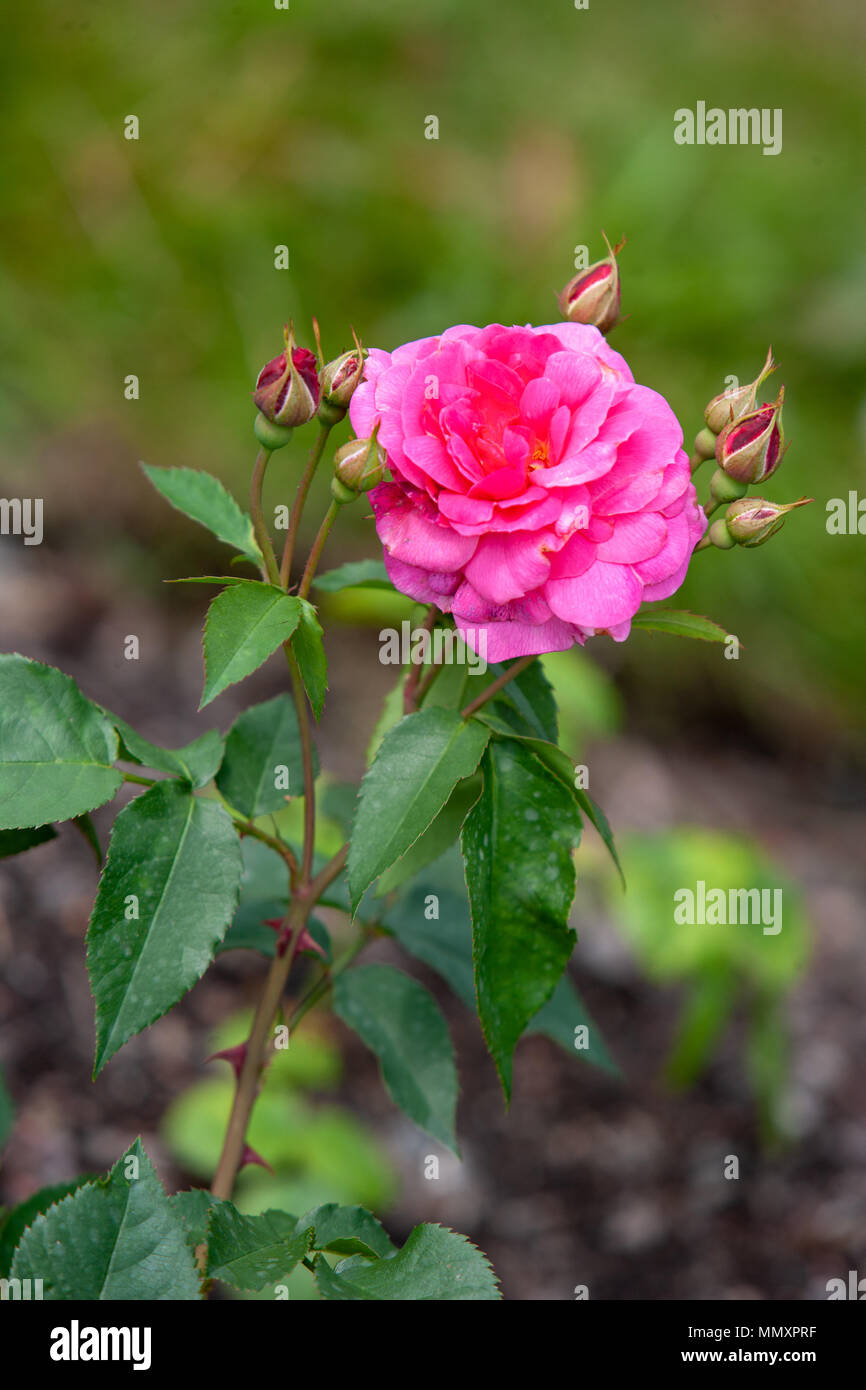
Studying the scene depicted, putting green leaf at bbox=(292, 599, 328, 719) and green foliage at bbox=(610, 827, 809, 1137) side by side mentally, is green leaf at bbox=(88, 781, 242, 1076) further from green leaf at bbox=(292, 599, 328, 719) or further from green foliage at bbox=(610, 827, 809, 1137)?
green foliage at bbox=(610, 827, 809, 1137)

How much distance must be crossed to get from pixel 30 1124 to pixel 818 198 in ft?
8.72

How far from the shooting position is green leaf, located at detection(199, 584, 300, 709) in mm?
580

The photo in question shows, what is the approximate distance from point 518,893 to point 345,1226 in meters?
0.23

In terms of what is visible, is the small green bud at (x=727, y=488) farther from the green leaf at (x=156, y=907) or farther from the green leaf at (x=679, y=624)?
the green leaf at (x=156, y=907)

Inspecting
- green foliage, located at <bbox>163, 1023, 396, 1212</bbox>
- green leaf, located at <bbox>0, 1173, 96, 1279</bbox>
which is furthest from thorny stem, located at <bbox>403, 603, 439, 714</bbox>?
green foliage, located at <bbox>163, 1023, 396, 1212</bbox>

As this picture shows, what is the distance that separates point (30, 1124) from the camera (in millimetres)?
1409

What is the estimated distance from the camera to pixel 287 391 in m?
0.67

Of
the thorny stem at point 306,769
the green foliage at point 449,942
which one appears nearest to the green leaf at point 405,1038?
the green foliage at point 449,942

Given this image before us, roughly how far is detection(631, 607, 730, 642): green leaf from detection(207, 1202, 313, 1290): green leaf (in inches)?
14.5

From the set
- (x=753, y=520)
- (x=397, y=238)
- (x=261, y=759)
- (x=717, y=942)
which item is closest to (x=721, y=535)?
(x=753, y=520)

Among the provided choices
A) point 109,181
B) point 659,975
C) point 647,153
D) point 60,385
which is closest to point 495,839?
point 659,975

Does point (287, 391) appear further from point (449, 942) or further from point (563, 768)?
point (449, 942)
